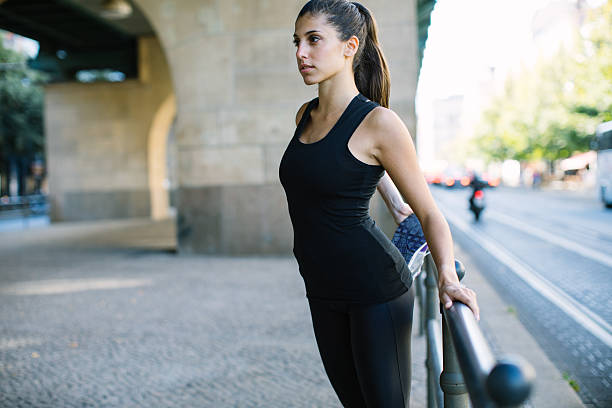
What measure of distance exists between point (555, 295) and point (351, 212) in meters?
6.22

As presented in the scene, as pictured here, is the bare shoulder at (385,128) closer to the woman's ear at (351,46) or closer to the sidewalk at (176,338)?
the woman's ear at (351,46)

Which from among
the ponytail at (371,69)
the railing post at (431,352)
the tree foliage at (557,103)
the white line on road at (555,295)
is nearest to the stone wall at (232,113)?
the white line on road at (555,295)

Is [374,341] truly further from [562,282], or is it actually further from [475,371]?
[562,282]

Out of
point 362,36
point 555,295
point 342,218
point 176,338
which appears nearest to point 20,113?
point 176,338

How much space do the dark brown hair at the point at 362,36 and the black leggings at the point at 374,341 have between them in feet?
2.26

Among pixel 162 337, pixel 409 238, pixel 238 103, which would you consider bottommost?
A: pixel 162 337

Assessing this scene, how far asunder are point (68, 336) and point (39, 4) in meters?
13.2

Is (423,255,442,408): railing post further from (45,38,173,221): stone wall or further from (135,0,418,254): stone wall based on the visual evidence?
→ (45,38,173,221): stone wall

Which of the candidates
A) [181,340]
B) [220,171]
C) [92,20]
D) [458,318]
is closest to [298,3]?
[220,171]

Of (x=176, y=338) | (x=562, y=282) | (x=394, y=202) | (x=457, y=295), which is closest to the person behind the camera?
(x=457, y=295)

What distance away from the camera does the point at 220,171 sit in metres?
10.2

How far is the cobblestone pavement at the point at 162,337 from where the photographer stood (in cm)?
385

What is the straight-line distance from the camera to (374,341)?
6.10 ft

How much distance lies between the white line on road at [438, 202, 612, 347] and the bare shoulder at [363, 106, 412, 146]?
425 cm
